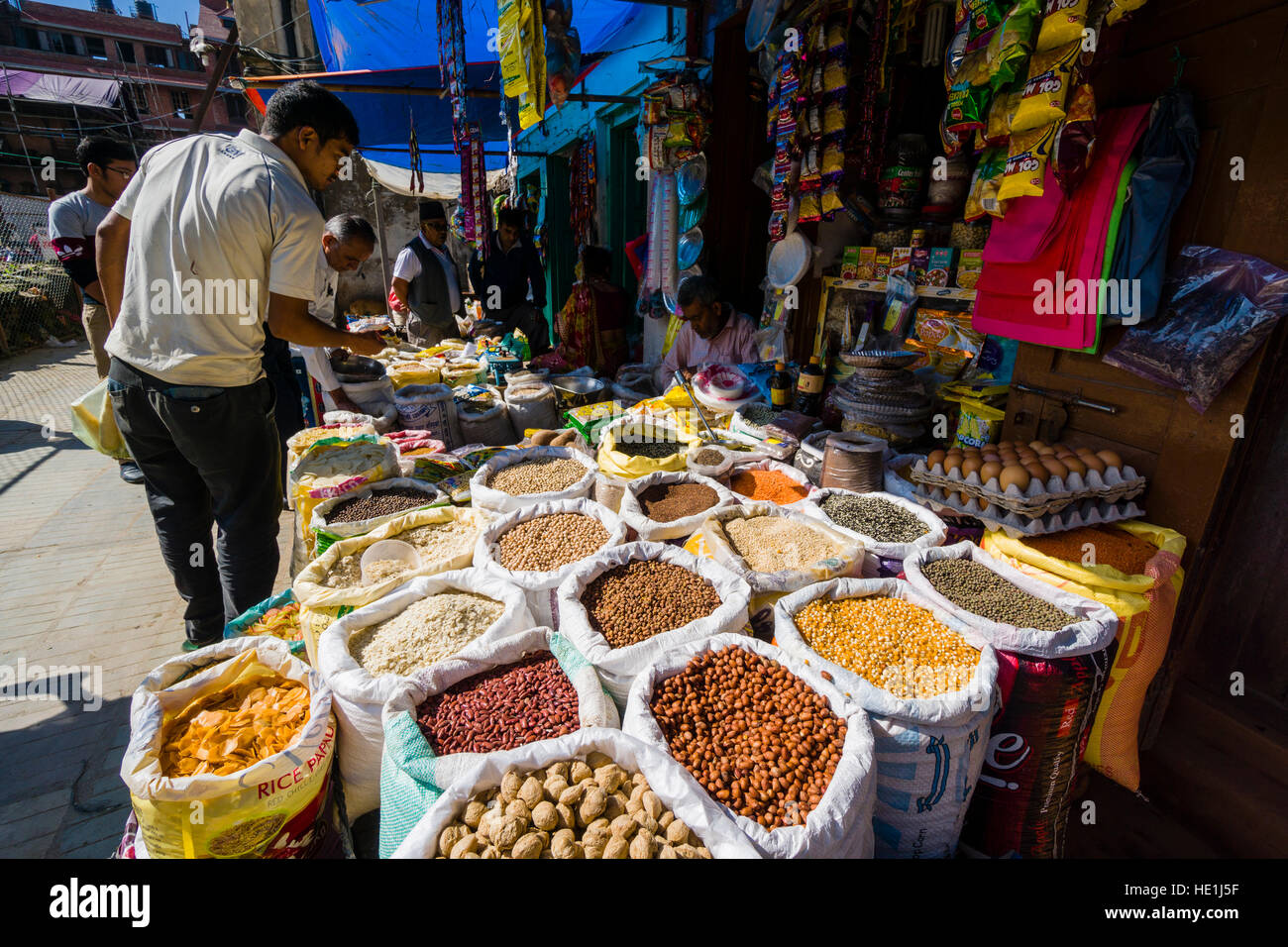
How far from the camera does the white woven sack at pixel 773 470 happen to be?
235 centimetres

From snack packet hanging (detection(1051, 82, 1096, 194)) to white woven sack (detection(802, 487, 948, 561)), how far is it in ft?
3.71

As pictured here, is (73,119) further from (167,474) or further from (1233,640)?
(1233,640)

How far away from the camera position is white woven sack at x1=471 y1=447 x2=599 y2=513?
2.27 m

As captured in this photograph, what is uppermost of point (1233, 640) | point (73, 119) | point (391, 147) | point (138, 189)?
point (73, 119)

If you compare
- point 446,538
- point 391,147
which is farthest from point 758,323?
point 391,147

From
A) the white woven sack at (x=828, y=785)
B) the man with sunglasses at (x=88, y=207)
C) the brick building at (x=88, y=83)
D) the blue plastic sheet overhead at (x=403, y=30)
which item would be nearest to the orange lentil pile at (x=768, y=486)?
the white woven sack at (x=828, y=785)

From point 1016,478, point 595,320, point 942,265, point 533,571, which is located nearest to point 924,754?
point 1016,478

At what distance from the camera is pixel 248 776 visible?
1223 millimetres

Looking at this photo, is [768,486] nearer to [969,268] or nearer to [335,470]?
[969,268]

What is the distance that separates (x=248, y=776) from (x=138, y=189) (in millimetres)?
1920

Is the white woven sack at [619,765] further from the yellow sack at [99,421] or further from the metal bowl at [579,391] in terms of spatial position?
the metal bowl at [579,391]

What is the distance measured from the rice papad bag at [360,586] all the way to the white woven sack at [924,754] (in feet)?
3.88
